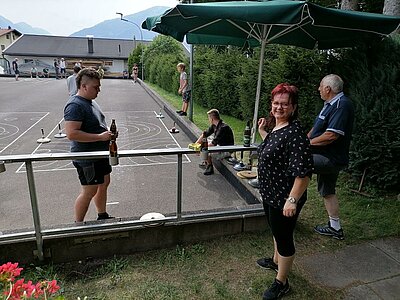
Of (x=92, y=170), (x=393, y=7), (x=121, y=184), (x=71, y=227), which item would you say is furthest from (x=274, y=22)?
(x=393, y=7)

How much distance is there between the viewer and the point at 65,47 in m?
50.0

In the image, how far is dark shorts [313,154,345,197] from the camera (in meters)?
3.04

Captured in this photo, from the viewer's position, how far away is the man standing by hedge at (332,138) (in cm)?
290

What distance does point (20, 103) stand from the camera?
1298 cm

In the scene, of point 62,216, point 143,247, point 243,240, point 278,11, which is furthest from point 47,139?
point 278,11

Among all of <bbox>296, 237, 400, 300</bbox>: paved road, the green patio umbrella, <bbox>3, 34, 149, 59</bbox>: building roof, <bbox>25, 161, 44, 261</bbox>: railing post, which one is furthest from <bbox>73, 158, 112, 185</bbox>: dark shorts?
<bbox>3, 34, 149, 59</bbox>: building roof

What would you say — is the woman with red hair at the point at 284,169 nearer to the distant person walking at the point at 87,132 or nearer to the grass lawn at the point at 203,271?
the grass lawn at the point at 203,271

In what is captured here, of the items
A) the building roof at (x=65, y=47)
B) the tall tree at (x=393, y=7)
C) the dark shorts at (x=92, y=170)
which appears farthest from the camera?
the building roof at (x=65, y=47)

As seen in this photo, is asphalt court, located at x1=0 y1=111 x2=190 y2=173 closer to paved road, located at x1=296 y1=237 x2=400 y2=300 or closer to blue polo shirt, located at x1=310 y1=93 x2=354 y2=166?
blue polo shirt, located at x1=310 y1=93 x2=354 y2=166

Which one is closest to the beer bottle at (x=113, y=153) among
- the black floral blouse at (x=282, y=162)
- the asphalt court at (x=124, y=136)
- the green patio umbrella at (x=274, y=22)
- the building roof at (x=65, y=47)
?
the black floral blouse at (x=282, y=162)

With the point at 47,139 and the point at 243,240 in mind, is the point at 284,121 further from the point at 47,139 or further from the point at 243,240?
the point at 47,139

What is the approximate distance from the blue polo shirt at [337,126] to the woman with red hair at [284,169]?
3.31ft

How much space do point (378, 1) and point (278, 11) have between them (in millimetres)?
8893

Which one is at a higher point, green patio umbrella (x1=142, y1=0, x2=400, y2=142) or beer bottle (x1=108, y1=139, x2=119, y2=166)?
green patio umbrella (x1=142, y1=0, x2=400, y2=142)
